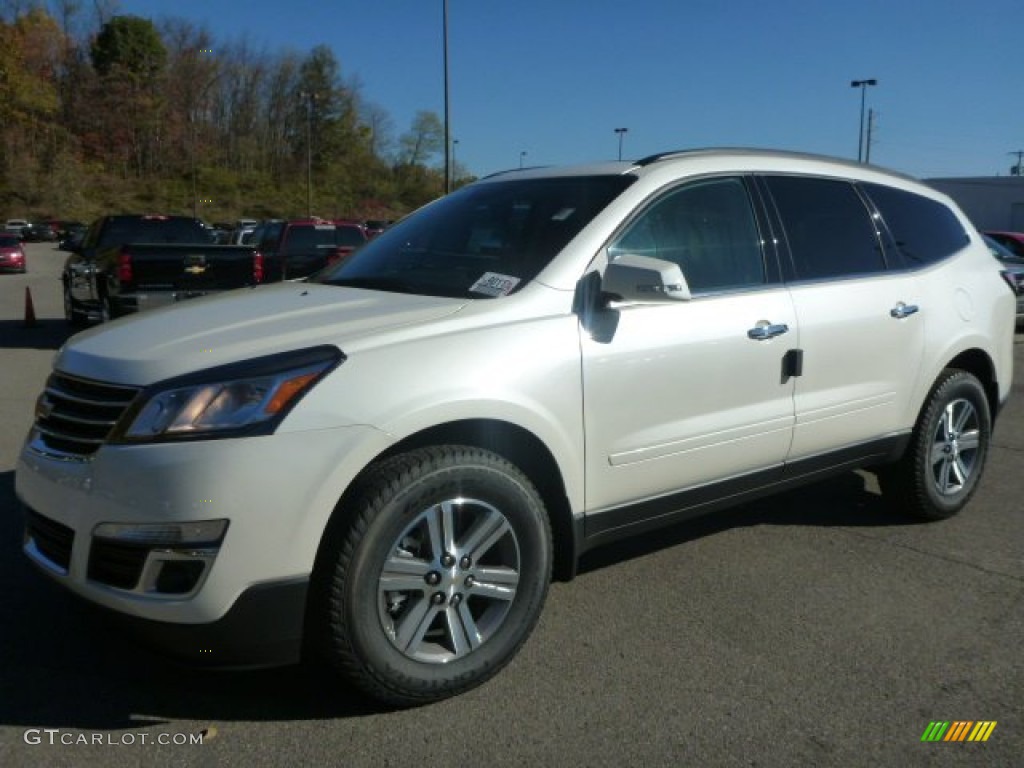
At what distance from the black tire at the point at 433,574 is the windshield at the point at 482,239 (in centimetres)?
75

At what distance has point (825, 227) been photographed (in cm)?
431

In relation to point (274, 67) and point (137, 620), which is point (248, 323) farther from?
point (274, 67)

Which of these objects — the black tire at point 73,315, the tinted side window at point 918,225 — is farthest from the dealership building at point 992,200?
the tinted side window at point 918,225

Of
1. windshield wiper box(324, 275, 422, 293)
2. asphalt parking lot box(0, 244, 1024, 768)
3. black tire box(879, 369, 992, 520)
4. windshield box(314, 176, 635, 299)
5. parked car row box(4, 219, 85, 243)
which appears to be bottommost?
asphalt parking lot box(0, 244, 1024, 768)

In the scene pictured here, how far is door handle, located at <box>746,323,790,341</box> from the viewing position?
377 cm

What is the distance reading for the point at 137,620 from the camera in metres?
2.62

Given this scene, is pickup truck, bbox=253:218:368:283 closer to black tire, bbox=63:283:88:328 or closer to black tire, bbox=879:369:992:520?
black tire, bbox=63:283:88:328

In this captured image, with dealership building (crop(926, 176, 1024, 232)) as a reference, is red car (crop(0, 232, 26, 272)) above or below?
below

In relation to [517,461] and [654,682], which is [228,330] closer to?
[517,461]

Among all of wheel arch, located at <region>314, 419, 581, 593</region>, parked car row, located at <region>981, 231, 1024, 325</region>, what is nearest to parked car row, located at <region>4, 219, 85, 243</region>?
parked car row, located at <region>981, 231, 1024, 325</region>

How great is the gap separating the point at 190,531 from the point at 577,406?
1.34m

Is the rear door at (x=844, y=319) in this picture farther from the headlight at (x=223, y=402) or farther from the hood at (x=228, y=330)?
the headlight at (x=223, y=402)

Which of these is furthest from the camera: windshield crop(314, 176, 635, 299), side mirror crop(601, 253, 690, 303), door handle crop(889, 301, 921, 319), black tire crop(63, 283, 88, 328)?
black tire crop(63, 283, 88, 328)

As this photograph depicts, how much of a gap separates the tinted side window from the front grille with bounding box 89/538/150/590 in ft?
12.3
